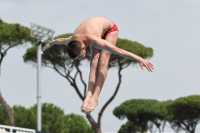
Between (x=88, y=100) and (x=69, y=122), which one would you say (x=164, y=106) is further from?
(x=88, y=100)

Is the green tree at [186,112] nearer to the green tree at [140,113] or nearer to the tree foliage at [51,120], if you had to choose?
the green tree at [140,113]

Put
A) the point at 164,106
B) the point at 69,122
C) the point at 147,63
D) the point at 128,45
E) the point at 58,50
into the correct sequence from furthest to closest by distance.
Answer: the point at 164,106, the point at 69,122, the point at 58,50, the point at 128,45, the point at 147,63

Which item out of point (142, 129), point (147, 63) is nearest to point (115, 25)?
point (147, 63)

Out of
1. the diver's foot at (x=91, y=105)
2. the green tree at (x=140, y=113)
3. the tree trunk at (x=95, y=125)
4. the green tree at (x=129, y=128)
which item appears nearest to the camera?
the diver's foot at (x=91, y=105)

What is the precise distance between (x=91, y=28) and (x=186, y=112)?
151 ft

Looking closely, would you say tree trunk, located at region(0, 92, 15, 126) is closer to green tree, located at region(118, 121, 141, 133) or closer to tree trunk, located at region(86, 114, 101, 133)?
tree trunk, located at region(86, 114, 101, 133)

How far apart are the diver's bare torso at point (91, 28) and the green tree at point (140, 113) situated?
50161 millimetres

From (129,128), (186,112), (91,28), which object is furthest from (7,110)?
(129,128)

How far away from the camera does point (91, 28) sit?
8.28 meters

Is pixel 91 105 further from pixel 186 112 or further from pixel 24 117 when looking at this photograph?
pixel 186 112

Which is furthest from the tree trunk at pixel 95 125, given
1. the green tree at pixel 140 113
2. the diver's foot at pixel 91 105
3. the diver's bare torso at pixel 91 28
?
the diver's bare torso at pixel 91 28

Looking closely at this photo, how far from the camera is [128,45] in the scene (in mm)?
39812

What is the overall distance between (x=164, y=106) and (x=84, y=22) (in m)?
52.1

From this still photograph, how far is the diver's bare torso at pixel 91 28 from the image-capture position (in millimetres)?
8234
